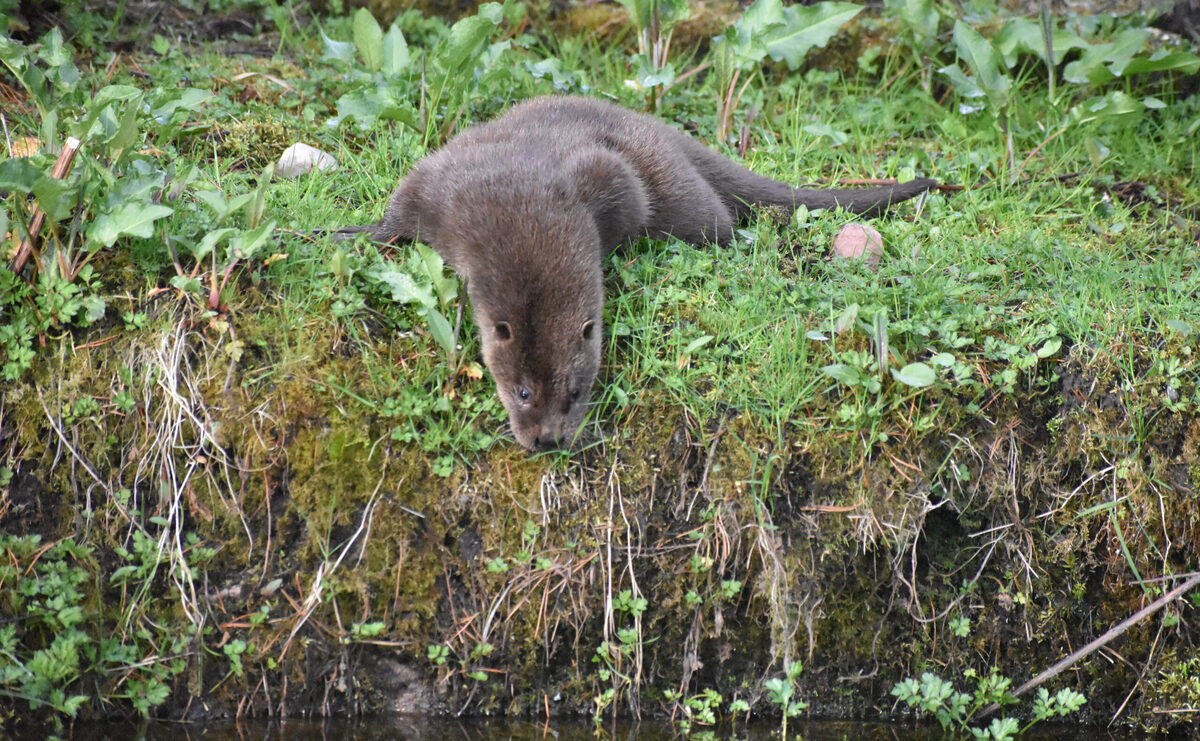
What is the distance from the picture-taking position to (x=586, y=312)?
11.8 ft

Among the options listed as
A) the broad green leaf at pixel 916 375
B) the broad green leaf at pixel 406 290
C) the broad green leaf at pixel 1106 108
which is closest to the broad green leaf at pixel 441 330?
the broad green leaf at pixel 406 290

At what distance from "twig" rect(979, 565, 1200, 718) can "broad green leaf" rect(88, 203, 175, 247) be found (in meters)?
3.18

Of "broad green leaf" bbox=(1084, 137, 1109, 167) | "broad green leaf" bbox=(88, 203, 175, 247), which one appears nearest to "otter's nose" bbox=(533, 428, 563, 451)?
"broad green leaf" bbox=(88, 203, 175, 247)

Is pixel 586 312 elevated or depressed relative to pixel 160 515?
elevated

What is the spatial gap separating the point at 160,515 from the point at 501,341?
1232 mm

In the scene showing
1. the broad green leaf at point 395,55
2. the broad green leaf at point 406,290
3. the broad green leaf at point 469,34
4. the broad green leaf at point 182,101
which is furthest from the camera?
the broad green leaf at point 395,55

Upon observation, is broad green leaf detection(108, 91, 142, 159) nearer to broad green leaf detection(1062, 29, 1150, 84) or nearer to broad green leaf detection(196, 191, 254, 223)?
broad green leaf detection(196, 191, 254, 223)

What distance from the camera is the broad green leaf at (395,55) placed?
4.81m

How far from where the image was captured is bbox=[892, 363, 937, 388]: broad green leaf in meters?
3.38

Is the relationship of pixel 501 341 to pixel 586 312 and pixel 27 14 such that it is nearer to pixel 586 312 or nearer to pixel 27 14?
pixel 586 312

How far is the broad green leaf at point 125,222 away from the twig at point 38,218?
0.61ft

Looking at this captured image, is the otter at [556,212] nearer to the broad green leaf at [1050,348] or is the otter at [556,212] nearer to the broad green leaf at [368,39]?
the broad green leaf at [368,39]

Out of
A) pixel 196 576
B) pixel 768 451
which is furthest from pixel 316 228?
pixel 768 451

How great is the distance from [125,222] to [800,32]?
335 cm
